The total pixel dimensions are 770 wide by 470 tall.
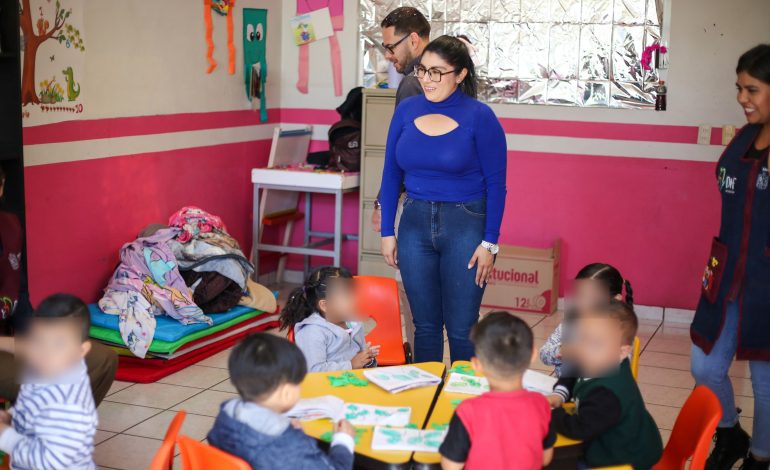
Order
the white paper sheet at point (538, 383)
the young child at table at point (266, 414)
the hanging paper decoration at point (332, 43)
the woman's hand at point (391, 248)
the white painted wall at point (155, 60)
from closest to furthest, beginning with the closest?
the young child at table at point (266, 414)
the white paper sheet at point (538, 383)
the woman's hand at point (391, 248)
the white painted wall at point (155, 60)
the hanging paper decoration at point (332, 43)

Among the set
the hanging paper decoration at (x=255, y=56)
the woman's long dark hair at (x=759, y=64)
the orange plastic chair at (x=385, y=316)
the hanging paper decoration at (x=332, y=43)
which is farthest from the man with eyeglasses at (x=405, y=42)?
the hanging paper decoration at (x=332, y=43)

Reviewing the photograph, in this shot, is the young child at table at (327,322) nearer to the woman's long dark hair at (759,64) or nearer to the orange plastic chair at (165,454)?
the orange plastic chair at (165,454)

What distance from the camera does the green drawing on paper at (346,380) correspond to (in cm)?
264

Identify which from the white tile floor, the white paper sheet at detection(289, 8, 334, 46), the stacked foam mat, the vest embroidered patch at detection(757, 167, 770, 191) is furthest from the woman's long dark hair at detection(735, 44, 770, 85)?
the white paper sheet at detection(289, 8, 334, 46)

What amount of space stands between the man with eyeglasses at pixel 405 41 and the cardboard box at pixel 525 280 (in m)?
2.19

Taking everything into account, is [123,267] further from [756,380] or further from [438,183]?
[756,380]

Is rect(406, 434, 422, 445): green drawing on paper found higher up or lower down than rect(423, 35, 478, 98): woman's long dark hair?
lower down

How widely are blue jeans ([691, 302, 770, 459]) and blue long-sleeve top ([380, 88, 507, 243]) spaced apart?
80 centimetres

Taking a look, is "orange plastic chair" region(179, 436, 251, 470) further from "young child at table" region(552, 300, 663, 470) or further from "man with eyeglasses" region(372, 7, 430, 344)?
"man with eyeglasses" region(372, 7, 430, 344)

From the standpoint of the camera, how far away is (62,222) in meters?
4.48

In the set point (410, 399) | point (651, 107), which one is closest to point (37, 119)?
point (410, 399)

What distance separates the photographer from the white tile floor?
11.6 ft

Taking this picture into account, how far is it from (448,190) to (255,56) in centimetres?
325

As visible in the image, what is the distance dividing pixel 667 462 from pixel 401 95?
1826 millimetres
